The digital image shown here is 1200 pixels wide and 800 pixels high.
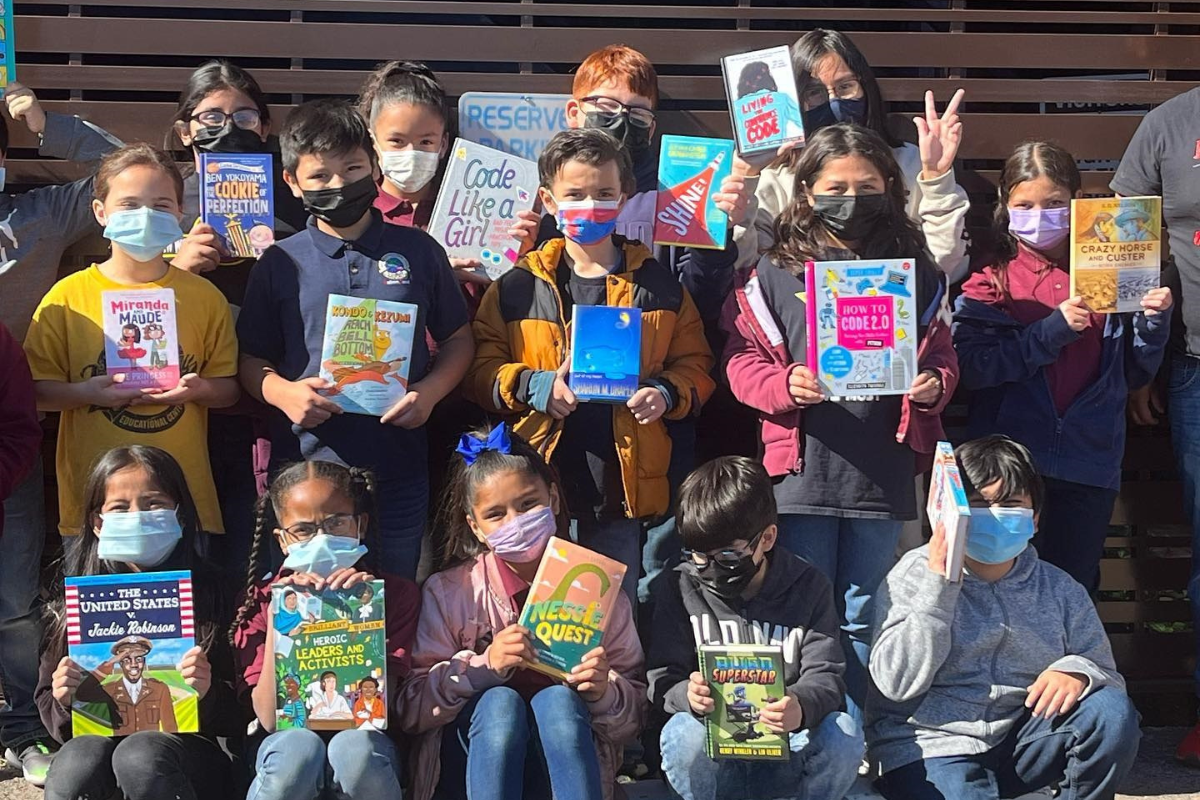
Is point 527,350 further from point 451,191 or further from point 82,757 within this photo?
point 82,757

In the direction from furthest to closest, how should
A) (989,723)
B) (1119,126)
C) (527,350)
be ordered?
(1119,126) < (527,350) < (989,723)

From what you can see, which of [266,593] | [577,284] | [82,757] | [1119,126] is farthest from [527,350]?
[1119,126]

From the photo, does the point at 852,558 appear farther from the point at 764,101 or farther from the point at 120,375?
the point at 120,375

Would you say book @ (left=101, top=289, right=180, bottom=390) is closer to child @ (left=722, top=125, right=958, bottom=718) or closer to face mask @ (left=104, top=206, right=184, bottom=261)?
face mask @ (left=104, top=206, right=184, bottom=261)

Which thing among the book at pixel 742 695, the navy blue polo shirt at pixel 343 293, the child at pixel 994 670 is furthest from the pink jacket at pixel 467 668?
the child at pixel 994 670

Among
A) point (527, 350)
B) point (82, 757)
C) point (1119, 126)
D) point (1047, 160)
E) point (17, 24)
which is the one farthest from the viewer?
point (1119, 126)

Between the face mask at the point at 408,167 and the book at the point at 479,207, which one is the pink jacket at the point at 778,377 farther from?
the face mask at the point at 408,167

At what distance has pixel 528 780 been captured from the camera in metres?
4.00

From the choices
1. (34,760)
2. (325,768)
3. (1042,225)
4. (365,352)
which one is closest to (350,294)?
(365,352)

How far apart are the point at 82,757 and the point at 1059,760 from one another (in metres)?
2.79

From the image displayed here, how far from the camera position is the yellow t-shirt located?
4484 millimetres

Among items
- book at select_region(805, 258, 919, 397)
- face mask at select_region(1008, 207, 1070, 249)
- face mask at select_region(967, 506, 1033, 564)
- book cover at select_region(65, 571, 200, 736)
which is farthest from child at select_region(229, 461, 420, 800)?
face mask at select_region(1008, 207, 1070, 249)

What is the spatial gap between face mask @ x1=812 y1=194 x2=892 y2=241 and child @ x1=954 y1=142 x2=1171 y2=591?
675 millimetres

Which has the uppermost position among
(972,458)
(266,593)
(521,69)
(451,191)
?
(521,69)
